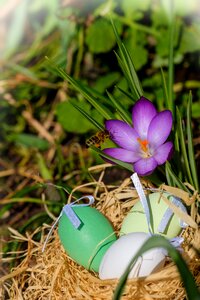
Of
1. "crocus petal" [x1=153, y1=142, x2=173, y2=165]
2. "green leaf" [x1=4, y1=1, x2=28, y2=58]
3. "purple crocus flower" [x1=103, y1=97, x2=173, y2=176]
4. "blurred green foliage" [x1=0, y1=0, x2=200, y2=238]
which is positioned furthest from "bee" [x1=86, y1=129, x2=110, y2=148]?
"green leaf" [x1=4, y1=1, x2=28, y2=58]

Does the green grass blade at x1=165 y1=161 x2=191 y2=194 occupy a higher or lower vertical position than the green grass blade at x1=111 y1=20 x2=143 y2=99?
lower

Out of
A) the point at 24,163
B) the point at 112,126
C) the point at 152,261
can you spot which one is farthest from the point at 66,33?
the point at 152,261

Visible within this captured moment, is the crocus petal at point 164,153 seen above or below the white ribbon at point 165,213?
above

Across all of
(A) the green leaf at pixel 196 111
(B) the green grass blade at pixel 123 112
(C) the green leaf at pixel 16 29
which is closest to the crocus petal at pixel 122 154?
(B) the green grass blade at pixel 123 112

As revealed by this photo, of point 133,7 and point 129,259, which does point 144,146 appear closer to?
point 129,259

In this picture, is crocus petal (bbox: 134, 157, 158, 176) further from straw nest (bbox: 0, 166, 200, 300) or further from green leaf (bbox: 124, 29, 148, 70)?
green leaf (bbox: 124, 29, 148, 70)

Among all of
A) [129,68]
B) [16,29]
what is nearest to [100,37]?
[16,29]

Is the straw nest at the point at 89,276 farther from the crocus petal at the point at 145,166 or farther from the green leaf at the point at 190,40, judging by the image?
the green leaf at the point at 190,40

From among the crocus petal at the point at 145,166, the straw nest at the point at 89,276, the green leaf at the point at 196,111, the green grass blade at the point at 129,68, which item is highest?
the green grass blade at the point at 129,68
